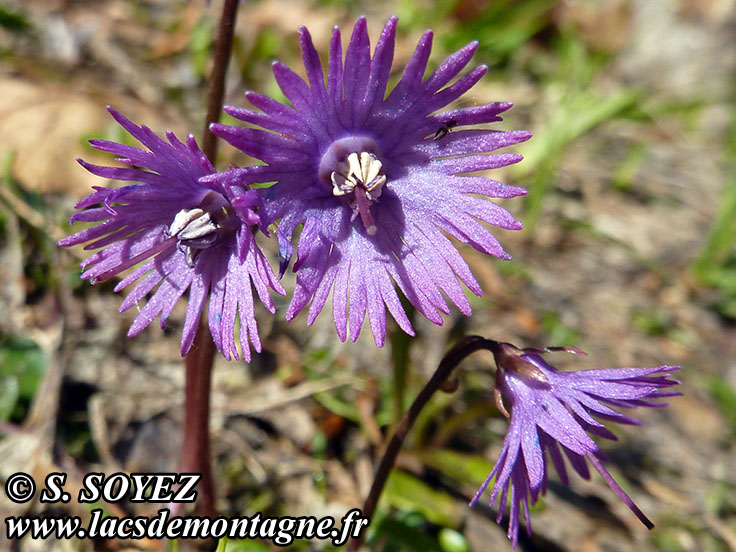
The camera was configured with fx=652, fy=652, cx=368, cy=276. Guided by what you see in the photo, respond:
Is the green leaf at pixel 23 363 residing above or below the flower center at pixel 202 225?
below

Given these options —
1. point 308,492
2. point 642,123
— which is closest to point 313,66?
point 308,492

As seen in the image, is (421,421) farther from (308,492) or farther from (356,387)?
(308,492)

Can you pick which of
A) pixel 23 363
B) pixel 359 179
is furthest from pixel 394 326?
pixel 23 363

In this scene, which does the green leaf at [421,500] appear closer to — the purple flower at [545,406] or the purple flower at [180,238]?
the purple flower at [545,406]

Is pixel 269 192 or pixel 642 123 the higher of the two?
pixel 642 123

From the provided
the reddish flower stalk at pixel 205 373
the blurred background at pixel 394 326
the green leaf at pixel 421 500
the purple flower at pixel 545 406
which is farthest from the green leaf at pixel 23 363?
the purple flower at pixel 545 406

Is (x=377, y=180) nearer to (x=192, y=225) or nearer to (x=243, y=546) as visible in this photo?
(x=192, y=225)
